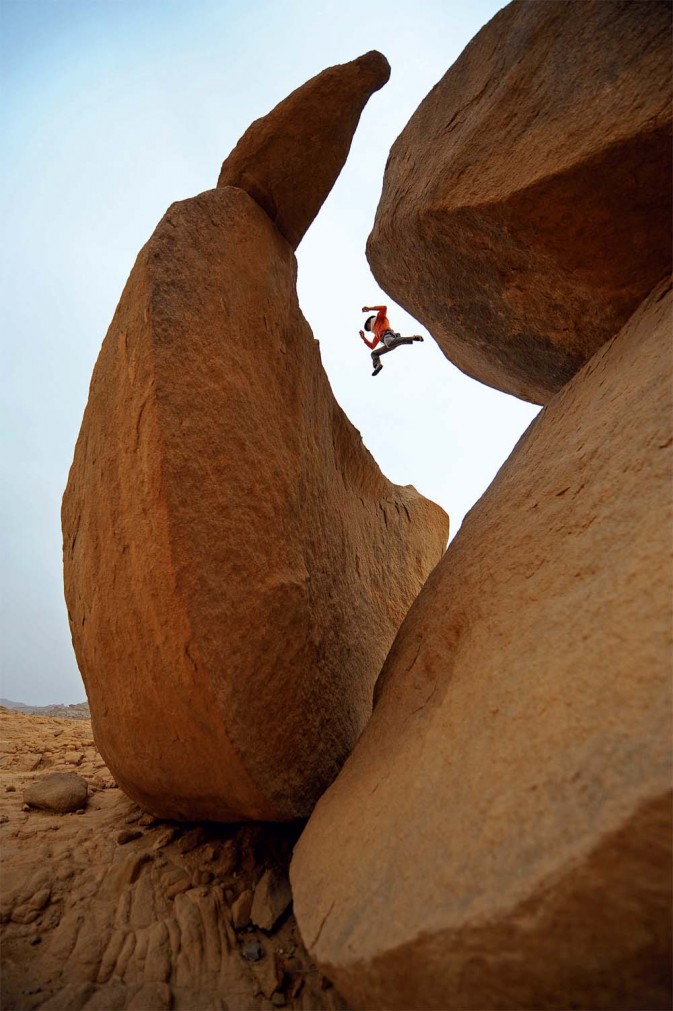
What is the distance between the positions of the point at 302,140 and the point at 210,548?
5.90ft

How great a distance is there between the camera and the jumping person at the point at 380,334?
199 inches

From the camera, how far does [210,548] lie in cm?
177

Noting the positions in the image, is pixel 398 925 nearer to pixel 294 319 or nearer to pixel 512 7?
pixel 294 319

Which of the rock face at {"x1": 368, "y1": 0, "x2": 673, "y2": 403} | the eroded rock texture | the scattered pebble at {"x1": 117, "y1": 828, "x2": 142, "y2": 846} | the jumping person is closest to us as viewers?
A: the eroded rock texture

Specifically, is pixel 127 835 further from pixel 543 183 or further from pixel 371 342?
pixel 371 342

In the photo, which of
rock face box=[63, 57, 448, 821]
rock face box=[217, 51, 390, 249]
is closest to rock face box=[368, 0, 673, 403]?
Result: rock face box=[217, 51, 390, 249]

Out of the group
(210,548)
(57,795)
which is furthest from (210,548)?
(57,795)

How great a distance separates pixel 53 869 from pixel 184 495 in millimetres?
1278

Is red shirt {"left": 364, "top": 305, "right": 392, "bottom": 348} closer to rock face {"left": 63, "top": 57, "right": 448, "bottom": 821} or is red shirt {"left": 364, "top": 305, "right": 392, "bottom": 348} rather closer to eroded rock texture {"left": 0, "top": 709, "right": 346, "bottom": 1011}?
rock face {"left": 63, "top": 57, "right": 448, "bottom": 821}

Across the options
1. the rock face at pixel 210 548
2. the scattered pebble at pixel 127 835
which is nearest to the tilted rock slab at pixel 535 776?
the rock face at pixel 210 548

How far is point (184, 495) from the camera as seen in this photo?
176 cm

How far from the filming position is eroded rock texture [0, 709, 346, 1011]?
5.12 ft

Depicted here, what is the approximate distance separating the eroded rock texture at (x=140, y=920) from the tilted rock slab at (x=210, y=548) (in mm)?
173

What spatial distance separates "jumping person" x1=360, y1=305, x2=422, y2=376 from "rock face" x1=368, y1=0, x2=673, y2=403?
223cm
